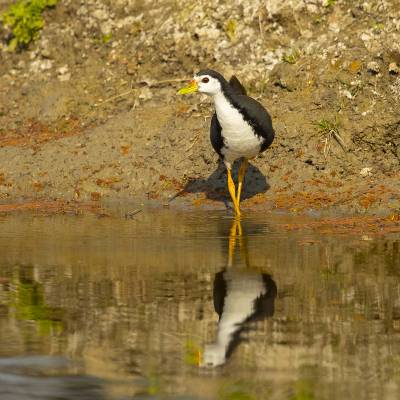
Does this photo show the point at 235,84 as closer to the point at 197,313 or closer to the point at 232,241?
the point at 232,241

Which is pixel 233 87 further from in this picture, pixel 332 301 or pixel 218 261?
pixel 332 301

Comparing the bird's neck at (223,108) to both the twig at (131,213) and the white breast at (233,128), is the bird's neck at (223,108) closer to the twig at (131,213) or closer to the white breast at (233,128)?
the white breast at (233,128)

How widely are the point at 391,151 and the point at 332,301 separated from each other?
22.5 ft

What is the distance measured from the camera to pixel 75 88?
20344 millimetres

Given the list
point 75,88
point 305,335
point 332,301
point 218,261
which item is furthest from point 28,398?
point 75,88

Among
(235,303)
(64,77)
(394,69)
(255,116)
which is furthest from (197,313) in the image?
(64,77)

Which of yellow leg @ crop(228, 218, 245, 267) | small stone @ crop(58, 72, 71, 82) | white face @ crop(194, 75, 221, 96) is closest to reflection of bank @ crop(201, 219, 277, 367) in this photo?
yellow leg @ crop(228, 218, 245, 267)

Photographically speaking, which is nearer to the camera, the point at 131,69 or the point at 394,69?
the point at 394,69

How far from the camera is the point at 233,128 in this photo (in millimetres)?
14820

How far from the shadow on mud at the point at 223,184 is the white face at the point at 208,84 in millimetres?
1869

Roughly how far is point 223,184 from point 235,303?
722 centimetres

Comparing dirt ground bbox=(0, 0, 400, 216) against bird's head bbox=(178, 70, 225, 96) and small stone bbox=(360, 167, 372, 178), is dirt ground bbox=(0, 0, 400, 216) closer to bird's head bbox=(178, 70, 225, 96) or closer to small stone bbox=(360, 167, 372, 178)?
small stone bbox=(360, 167, 372, 178)

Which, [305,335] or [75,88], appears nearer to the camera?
[305,335]

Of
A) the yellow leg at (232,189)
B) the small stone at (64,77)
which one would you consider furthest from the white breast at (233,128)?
the small stone at (64,77)
